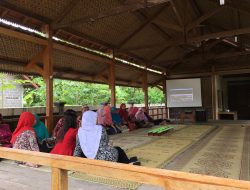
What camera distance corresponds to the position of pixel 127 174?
1716 mm

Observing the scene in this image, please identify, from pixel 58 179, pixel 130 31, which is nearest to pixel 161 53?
pixel 130 31

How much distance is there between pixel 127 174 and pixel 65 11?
6051 millimetres

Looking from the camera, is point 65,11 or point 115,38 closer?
point 65,11

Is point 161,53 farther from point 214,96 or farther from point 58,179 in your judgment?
point 58,179

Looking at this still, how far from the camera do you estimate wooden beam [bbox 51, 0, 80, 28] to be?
6867mm

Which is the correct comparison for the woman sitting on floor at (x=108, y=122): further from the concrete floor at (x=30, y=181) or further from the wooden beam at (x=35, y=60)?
the concrete floor at (x=30, y=181)

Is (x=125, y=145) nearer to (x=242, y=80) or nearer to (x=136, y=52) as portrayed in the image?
(x=136, y=52)

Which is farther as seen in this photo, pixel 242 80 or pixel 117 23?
pixel 242 80

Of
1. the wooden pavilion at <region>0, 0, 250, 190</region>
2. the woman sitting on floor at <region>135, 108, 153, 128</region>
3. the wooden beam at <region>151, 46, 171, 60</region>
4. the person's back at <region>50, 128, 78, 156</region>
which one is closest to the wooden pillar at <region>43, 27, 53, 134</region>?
the wooden pavilion at <region>0, 0, 250, 190</region>

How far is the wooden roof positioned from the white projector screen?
72cm

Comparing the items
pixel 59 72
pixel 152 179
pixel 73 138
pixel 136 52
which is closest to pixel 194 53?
pixel 136 52

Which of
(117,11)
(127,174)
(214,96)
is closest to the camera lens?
(127,174)

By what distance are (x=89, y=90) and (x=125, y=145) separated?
11020mm

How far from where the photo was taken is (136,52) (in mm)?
11922
